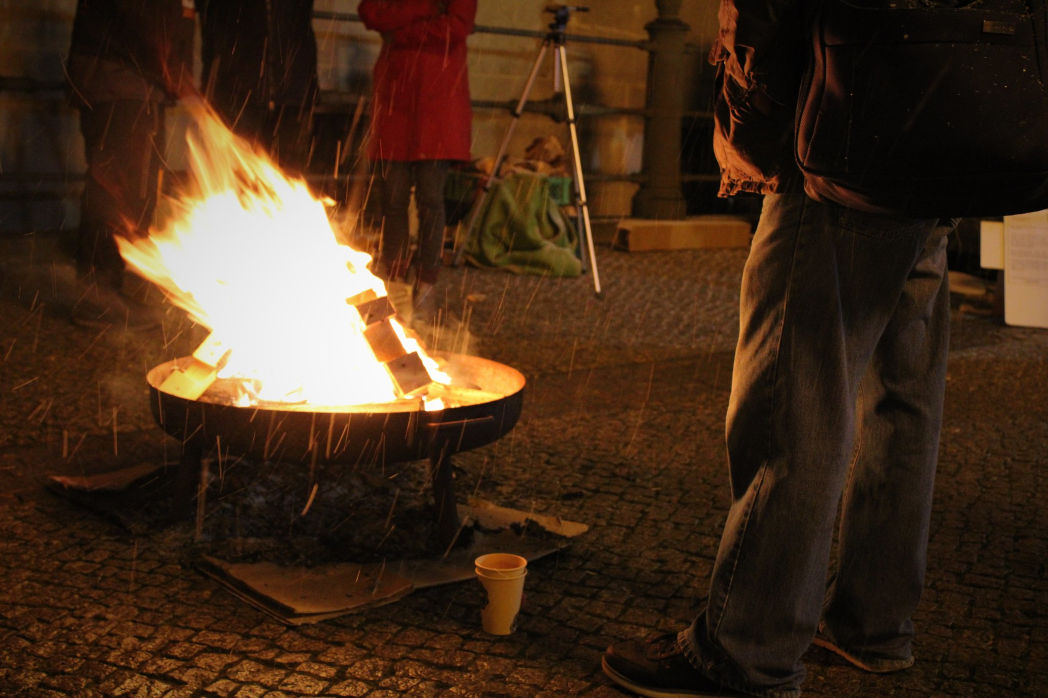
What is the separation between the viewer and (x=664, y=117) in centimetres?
1130

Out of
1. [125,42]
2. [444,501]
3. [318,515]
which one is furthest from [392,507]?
[125,42]

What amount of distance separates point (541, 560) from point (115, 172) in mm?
3965

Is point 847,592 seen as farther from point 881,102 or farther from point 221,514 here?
point 221,514

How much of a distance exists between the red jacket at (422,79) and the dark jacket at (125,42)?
42.4 inches

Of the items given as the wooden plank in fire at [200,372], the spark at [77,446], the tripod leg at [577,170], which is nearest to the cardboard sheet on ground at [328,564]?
the spark at [77,446]

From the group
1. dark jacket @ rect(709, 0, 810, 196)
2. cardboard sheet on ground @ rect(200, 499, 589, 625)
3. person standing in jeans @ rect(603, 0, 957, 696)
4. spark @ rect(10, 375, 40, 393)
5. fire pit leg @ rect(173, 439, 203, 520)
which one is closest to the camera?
dark jacket @ rect(709, 0, 810, 196)

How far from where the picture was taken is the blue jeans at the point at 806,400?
7.91ft

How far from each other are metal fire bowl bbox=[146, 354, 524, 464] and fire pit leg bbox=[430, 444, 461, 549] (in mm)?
71

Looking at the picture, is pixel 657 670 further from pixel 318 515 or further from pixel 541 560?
pixel 318 515

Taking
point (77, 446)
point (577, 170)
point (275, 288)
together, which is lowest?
point (77, 446)

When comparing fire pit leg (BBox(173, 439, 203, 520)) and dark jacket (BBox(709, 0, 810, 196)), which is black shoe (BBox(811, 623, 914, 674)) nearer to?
dark jacket (BBox(709, 0, 810, 196))

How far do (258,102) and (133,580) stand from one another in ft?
13.5

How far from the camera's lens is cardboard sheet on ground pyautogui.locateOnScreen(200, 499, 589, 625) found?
3.10 m

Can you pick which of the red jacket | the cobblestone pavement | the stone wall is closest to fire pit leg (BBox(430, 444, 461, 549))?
the cobblestone pavement
